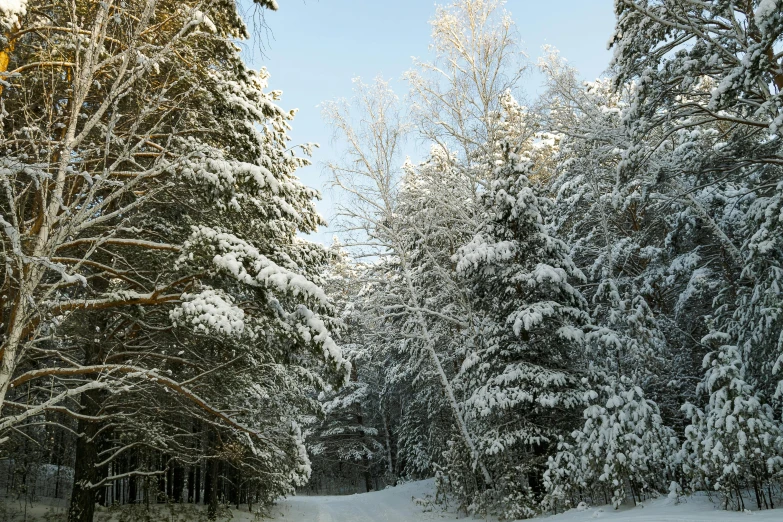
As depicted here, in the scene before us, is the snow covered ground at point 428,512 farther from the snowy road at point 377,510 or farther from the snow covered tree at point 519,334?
the snow covered tree at point 519,334

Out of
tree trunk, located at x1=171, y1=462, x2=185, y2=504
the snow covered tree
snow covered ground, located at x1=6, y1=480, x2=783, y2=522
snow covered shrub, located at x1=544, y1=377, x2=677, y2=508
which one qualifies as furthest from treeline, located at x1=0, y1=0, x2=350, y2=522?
tree trunk, located at x1=171, y1=462, x2=185, y2=504

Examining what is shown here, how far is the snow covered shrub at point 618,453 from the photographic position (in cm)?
848

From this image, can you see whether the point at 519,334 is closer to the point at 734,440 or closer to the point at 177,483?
the point at 734,440

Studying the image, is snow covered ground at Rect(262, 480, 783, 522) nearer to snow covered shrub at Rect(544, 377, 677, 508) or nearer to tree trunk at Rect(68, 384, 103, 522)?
snow covered shrub at Rect(544, 377, 677, 508)

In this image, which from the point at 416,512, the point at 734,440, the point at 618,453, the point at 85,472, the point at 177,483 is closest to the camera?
the point at 734,440

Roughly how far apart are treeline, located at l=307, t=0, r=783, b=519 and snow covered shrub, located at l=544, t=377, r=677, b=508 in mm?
45

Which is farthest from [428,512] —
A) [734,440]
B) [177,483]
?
[177,483]

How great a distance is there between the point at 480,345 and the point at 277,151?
7.18 m

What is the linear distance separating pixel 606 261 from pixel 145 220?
10907 mm

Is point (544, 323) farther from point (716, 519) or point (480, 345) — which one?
point (716, 519)

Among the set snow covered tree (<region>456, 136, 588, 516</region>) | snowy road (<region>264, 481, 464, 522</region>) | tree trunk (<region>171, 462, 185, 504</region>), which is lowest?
snowy road (<region>264, 481, 464, 522</region>)

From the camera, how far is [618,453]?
8.34m

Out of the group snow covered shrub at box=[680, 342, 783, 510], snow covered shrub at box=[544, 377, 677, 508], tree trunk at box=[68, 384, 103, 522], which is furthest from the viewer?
snow covered shrub at box=[544, 377, 677, 508]

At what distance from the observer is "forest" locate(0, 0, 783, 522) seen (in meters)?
5.41
